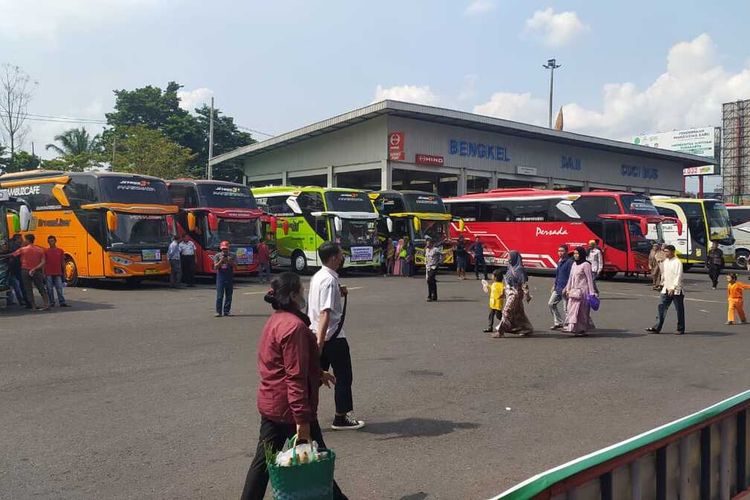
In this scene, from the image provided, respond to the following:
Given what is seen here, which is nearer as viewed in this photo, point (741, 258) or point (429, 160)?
point (741, 258)

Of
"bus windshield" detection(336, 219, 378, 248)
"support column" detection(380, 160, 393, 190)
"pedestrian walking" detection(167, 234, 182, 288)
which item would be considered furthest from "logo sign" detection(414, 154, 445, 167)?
"pedestrian walking" detection(167, 234, 182, 288)

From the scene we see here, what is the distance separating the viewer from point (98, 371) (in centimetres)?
859

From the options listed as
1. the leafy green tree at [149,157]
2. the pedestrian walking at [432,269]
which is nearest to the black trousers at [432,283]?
the pedestrian walking at [432,269]

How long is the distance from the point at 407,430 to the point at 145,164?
36671mm

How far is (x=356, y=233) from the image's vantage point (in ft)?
85.1

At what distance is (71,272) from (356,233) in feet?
33.9

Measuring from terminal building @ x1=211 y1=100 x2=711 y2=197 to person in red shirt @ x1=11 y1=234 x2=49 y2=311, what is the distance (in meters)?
20.0

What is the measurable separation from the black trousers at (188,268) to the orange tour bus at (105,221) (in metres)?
0.84

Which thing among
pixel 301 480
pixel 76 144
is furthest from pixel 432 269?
pixel 76 144

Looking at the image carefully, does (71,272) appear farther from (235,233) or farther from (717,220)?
(717,220)

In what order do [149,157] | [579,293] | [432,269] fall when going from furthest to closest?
[149,157] → [432,269] → [579,293]

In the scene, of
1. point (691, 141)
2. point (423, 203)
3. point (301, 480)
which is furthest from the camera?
point (691, 141)

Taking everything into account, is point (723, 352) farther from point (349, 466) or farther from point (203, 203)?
point (203, 203)

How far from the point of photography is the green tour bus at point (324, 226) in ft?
83.5
